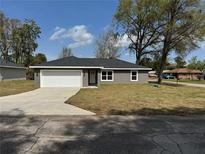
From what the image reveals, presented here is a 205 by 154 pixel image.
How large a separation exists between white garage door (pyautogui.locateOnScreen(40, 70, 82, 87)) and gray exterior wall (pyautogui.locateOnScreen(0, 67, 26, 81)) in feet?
42.7

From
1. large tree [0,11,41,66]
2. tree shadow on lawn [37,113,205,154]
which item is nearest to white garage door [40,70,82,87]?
tree shadow on lawn [37,113,205,154]

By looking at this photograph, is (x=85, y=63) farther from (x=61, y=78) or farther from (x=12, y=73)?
(x=12, y=73)

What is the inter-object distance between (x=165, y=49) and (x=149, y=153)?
91.8ft

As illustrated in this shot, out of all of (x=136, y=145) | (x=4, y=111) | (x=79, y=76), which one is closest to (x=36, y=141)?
(x=136, y=145)

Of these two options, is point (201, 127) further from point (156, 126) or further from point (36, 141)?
point (36, 141)

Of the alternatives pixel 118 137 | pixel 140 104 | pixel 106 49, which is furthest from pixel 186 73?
pixel 118 137

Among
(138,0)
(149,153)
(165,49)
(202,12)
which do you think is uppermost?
(138,0)

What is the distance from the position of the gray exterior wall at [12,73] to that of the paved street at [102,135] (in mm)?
28368

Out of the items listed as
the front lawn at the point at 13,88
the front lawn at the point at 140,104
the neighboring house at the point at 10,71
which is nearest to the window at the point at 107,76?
the front lawn at the point at 13,88

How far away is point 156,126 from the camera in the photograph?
6598 mm

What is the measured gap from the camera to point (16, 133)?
5.73 metres

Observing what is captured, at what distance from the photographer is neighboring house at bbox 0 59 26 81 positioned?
33.1 metres

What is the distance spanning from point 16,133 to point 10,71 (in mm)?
33377

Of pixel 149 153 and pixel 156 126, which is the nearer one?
pixel 149 153
